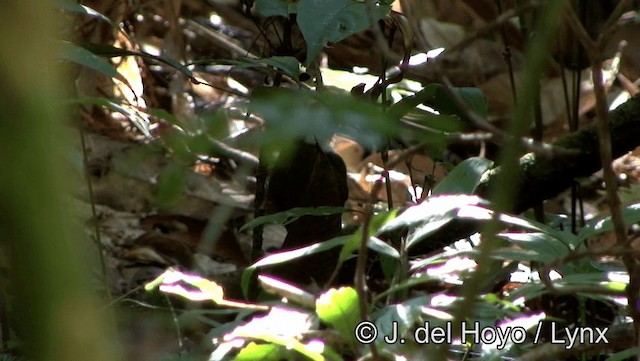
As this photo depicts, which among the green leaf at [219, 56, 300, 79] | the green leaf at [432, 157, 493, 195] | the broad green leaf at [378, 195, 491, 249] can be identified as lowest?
the broad green leaf at [378, 195, 491, 249]

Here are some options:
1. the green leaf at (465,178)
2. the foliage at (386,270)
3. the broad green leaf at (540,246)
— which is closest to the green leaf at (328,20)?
the foliage at (386,270)

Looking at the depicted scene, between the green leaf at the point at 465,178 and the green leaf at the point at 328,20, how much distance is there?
0.22 metres

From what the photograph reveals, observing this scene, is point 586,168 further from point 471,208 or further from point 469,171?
point 471,208

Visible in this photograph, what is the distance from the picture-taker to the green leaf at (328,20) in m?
1.18

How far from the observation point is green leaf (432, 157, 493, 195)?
1.16 metres

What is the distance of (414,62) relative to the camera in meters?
1.40

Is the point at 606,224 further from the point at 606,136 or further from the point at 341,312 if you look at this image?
the point at 341,312

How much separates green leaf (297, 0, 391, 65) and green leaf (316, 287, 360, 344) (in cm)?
38

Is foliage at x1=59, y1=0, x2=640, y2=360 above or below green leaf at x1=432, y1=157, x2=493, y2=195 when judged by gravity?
below

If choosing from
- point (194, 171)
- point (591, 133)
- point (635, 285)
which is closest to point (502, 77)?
point (194, 171)

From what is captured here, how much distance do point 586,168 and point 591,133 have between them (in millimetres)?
60

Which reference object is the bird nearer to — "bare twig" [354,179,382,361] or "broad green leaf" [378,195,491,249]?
"broad green leaf" [378,195,491,249]

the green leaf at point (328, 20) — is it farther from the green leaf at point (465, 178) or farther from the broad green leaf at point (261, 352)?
the broad green leaf at point (261, 352)

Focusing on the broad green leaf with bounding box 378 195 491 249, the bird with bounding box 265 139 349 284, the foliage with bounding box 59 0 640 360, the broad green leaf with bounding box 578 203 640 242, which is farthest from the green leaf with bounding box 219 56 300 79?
the broad green leaf with bounding box 578 203 640 242
